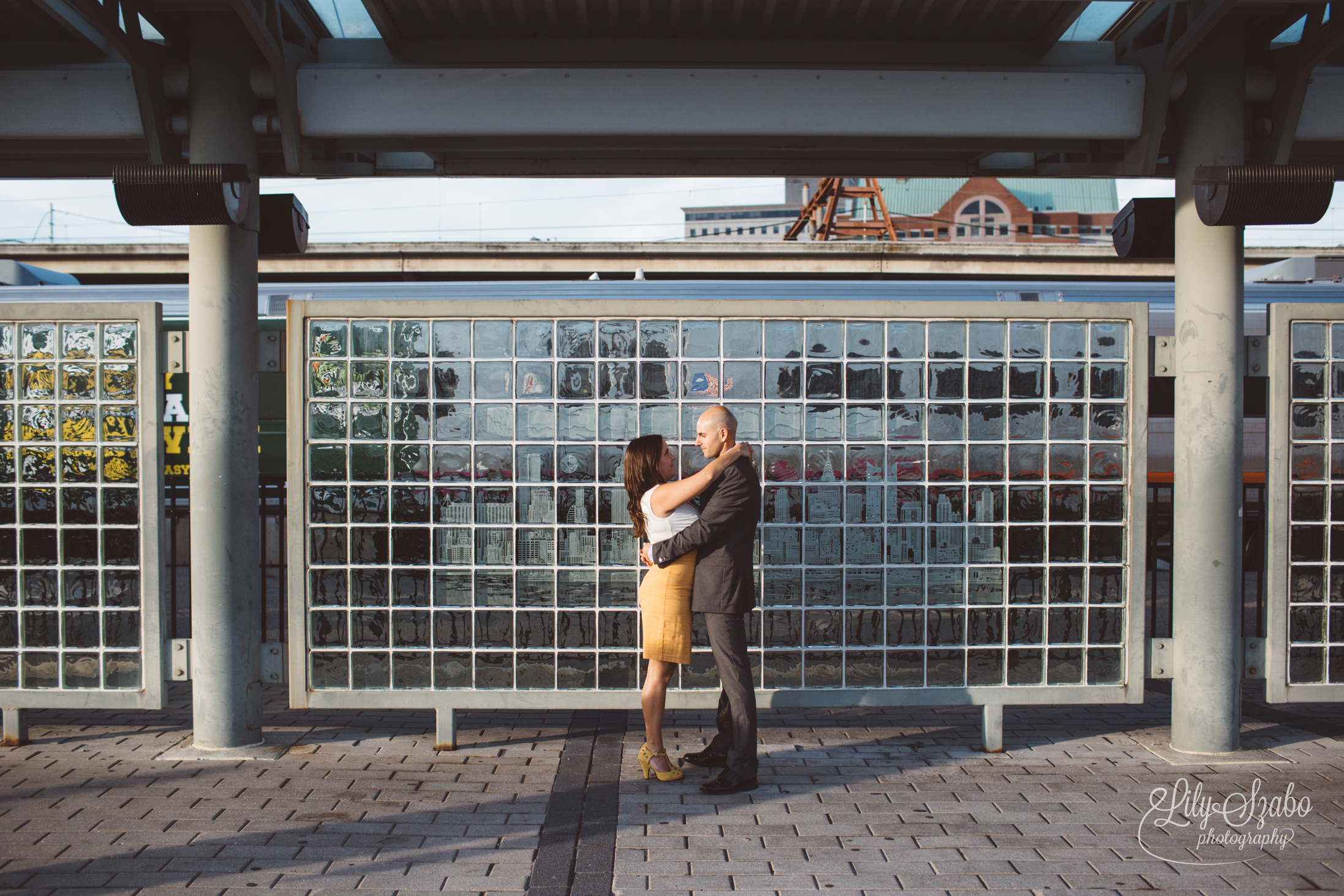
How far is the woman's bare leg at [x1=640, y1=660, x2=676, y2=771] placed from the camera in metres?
4.32

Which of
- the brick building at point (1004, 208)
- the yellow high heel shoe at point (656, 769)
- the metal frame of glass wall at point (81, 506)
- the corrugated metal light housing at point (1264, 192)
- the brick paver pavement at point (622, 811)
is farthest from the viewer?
the brick building at point (1004, 208)

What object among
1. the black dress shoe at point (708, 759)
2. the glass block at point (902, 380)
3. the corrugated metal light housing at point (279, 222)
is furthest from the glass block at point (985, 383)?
the corrugated metal light housing at point (279, 222)

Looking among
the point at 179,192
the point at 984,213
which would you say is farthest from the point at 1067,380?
the point at 984,213

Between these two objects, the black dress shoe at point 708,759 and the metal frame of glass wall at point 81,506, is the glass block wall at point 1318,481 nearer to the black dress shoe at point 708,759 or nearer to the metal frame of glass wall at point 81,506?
the black dress shoe at point 708,759

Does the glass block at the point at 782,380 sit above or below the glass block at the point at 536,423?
above

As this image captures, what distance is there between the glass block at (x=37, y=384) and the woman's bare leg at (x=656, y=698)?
355 centimetres

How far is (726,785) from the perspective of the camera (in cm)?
423

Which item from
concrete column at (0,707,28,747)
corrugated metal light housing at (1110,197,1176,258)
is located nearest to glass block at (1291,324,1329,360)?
corrugated metal light housing at (1110,197,1176,258)

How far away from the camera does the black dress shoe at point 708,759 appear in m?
4.53

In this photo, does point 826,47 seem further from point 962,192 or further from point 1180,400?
point 962,192

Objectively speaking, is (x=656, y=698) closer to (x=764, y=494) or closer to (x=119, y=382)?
(x=764, y=494)

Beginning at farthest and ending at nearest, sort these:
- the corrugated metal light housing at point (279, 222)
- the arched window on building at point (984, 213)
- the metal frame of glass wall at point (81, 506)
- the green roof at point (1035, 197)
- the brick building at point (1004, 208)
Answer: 1. the arched window on building at point (984, 213)
2. the brick building at point (1004, 208)
3. the green roof at point (1035, 197)
4. the corrugated metal light housing at point (279, 222)
5. the metal frame of glass wall at point (81, 506)

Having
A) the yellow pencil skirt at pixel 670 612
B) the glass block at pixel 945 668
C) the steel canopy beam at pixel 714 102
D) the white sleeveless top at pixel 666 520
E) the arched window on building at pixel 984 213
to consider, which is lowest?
the glass block at pixel 945 668

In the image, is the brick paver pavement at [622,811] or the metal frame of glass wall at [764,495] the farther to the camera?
the metal frame of glass wall at [764,495]
